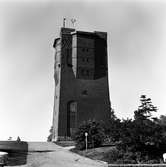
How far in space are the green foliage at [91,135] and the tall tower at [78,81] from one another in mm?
19087

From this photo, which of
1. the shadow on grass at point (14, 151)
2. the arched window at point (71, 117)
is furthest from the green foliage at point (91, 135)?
the arched window at point (71, 117)

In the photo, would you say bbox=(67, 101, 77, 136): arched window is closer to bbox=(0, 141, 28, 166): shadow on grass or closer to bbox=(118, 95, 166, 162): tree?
bbox=(0, 141, 28, 166): shadow on grass

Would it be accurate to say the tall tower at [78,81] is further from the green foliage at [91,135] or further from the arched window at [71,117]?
the green foliage at [91,135]

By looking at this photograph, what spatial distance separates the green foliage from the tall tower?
1909 cm

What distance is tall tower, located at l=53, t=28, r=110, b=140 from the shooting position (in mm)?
55312

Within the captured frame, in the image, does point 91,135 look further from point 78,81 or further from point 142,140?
point 78,81

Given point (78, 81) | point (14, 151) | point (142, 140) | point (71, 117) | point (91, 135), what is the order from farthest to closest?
point (78, 81) → point (71, 117) → point (91, 135) → point (14, 151) → point (142, 140)

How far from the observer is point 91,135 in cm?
3412

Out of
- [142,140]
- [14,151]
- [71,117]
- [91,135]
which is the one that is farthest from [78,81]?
[142,140]

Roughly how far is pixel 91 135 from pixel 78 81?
24248mm

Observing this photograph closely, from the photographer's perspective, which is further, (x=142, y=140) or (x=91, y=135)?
(x=91, y=135)

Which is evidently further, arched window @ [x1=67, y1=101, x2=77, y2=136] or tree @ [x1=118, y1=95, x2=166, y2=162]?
arched window @ [x1=67, y1=101, x2=77, y2=136]

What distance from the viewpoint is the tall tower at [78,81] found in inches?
2178

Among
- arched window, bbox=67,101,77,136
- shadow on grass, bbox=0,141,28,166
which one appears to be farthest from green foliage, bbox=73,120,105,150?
arched window, bbox=67,101,77,136
